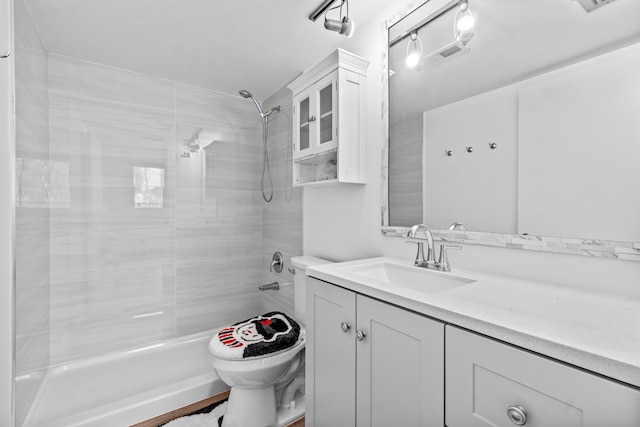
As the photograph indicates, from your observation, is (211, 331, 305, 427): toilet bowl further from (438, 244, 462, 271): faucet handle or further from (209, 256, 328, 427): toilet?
(438, 244, 462, 271): faucet handle

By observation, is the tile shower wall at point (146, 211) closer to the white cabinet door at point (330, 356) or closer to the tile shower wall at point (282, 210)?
the tile shower wall at point (282, 210)

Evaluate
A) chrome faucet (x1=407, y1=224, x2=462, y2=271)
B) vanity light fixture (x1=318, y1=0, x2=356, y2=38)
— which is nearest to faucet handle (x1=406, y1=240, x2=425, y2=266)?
chrome faucet (x1=407, y1=224, x2=462, y2=271)

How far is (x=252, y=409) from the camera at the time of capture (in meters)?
1.58

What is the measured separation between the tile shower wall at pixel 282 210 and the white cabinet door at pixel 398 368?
124 cm

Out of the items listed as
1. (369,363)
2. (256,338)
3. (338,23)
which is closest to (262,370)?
(256,338)

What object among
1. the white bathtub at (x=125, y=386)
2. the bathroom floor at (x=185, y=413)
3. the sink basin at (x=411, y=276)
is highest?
the sink basin at (x=411, y=276)

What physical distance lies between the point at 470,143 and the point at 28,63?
7.11 ft

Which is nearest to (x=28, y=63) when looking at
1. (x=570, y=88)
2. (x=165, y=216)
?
(x=165, y=216)

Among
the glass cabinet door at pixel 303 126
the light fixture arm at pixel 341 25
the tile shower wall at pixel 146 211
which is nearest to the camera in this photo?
the light fixture arm at pixel 341 25

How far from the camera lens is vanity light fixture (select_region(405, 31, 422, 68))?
4.61 feet

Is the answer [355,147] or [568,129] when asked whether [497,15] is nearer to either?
[568,129]

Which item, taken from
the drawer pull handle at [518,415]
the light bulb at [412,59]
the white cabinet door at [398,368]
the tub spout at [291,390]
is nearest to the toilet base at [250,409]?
the tub spout at [291,390]

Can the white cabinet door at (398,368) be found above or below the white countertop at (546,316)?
below

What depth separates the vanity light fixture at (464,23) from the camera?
1204 millimetres
